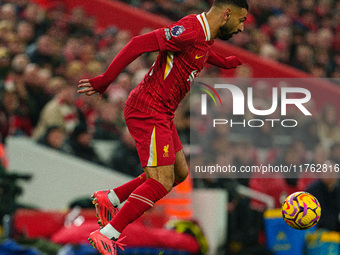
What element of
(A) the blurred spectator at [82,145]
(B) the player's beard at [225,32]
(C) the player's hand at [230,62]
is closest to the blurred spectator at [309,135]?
(A) the blurred spectator at [82,145]

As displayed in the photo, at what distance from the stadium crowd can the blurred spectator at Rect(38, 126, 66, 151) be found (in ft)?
16.1

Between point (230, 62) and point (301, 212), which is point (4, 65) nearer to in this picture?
point (230, 62)

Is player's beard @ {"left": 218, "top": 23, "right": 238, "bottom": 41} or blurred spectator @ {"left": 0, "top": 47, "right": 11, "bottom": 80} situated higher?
player's beard @ {"left": 218, "top": 23, "right": 238, "bottom": 41}

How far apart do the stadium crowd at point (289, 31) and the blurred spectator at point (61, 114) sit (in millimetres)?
4528

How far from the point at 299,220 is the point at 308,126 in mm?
4931

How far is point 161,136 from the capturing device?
14.9 feet

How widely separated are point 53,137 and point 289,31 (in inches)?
274

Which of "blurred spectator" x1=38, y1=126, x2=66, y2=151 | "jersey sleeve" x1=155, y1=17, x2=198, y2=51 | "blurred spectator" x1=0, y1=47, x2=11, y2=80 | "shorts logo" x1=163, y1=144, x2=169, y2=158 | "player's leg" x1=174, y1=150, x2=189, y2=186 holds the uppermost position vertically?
"jersey sleeve" x1=155, y1=17, x2=198, y2=51

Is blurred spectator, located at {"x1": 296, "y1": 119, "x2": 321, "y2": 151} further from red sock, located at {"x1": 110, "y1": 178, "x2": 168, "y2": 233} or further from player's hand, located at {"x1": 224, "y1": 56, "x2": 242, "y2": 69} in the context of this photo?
red sock, located at {"x1": 110, "y1": 178, "x2": 168, "y2": 233}

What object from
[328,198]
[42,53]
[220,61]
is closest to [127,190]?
[220,61]

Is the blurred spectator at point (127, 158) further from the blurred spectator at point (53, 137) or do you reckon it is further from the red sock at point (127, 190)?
the red sock at point (127, 190)

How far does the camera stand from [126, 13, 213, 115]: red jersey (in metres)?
4.50

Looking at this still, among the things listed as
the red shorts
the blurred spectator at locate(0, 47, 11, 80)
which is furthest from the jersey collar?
the blurred spectator at locate(0, 47, 11, 80)

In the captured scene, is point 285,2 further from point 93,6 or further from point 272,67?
point 93,6
